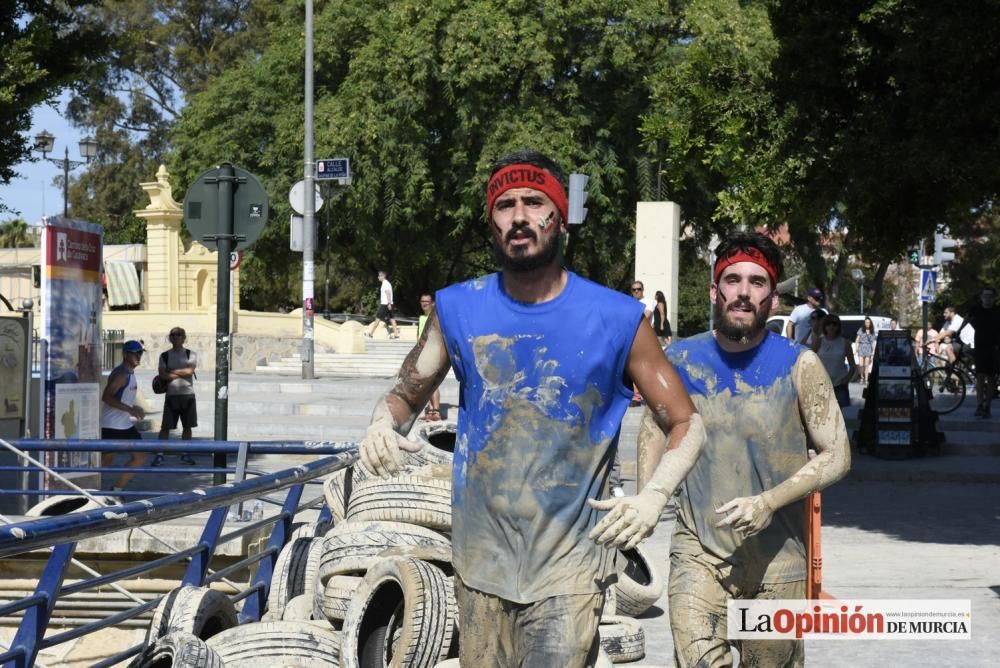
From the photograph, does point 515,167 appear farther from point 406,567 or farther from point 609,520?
point 406,567

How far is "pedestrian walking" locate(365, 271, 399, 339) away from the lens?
3559cm

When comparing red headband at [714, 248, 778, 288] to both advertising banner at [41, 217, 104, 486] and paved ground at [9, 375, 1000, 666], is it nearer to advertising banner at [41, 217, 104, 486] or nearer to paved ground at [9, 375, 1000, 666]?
paved ground at [9, 375, 1000, 666]

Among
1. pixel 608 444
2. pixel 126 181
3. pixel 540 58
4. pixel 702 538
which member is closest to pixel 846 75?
pixel 702 538

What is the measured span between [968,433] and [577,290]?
53.1ft

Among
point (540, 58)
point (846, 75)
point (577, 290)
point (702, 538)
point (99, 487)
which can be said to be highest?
point (540, 58)

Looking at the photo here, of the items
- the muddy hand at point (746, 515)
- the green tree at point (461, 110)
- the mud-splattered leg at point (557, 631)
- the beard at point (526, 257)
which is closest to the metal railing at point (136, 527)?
the mud-splattered leg at point (557, 631)

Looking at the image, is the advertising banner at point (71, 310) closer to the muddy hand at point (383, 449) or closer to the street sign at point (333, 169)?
the muddy hand at point (383, 449)

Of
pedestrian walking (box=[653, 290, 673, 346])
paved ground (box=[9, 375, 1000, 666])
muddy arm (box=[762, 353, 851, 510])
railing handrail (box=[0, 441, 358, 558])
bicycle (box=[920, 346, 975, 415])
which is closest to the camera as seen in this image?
railing handrail (box=[0, 441, 358, 558])

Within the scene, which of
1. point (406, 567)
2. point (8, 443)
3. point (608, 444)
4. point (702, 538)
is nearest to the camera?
point (608, 444)

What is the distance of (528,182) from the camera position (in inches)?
139

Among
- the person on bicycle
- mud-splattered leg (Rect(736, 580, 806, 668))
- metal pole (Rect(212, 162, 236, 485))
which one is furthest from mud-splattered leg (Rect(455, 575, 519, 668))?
the person on bicycle

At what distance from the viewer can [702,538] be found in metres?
4.47

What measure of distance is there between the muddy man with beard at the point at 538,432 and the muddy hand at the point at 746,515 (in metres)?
0.66

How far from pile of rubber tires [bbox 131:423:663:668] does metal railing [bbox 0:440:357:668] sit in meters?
0.17
